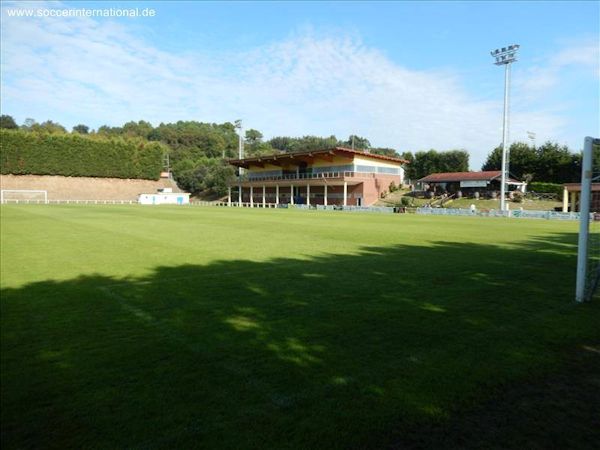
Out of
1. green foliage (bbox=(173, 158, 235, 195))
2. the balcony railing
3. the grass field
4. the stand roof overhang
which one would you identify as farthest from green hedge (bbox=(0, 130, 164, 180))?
the grass field

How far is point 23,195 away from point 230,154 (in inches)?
2399

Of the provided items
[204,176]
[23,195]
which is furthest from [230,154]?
[23,195]

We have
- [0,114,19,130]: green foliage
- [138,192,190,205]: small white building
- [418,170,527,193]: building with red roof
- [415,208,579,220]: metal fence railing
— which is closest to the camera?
[415,208,579,220]: metal fence railing

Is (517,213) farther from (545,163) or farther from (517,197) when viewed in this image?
(545,163)

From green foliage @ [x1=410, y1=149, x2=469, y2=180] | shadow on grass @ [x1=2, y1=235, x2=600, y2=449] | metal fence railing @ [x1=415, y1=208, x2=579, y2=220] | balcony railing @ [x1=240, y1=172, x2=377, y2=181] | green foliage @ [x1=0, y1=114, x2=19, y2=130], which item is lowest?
shadow on grass @ [x1=2, y1=235, x2=600, y2=449]

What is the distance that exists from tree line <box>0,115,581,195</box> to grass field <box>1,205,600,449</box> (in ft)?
198

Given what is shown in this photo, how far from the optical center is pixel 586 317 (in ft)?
20.3

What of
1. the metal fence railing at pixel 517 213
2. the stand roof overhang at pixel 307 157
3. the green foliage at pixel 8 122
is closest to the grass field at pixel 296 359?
the metal fence railing at pixel 517 213

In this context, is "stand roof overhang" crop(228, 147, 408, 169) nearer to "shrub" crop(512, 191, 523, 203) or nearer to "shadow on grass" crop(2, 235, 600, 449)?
"shrub" crop(512, 191, 523, 203)

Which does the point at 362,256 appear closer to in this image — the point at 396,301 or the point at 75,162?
the point at 396,301

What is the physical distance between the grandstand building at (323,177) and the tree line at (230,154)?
8032 millimetres

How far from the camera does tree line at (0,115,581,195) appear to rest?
201 feet

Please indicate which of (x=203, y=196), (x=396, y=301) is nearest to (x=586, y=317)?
(x=396, y=301)

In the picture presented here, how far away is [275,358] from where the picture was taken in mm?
4594
